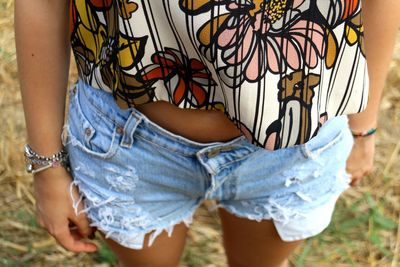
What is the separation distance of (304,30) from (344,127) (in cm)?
24

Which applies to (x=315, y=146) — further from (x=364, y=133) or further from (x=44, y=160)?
(x=44, y=160)

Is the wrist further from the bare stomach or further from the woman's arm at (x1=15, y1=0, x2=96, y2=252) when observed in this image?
the woman's arm at (x1=15, y1=0, x2=96, y2=252)

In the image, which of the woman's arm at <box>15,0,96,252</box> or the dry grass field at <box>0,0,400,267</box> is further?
Result: the dry grass field at <box>0,0,400,267</box>

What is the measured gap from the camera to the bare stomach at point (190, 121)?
826 millimetres

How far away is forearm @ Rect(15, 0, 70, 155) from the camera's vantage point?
2.66 ft

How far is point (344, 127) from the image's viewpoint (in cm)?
93

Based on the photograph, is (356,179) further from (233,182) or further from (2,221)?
(2,221)

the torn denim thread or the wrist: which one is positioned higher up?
the wrist

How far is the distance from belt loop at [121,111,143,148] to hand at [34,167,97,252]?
14cm

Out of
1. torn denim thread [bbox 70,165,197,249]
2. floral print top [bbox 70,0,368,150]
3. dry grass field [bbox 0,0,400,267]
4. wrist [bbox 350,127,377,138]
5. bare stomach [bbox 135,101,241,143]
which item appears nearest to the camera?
floral print top [bbox 70,0,368,150]

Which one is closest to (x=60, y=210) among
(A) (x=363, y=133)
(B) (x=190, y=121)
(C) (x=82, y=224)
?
(C) (x=82, y=224)

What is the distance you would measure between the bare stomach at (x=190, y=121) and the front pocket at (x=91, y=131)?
5 centimetres

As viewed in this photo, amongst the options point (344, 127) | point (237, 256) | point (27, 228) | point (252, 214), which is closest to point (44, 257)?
point (27, 228)

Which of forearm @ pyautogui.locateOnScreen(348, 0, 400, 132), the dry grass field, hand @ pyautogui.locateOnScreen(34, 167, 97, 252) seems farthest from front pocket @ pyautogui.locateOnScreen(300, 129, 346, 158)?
the dry grass field
